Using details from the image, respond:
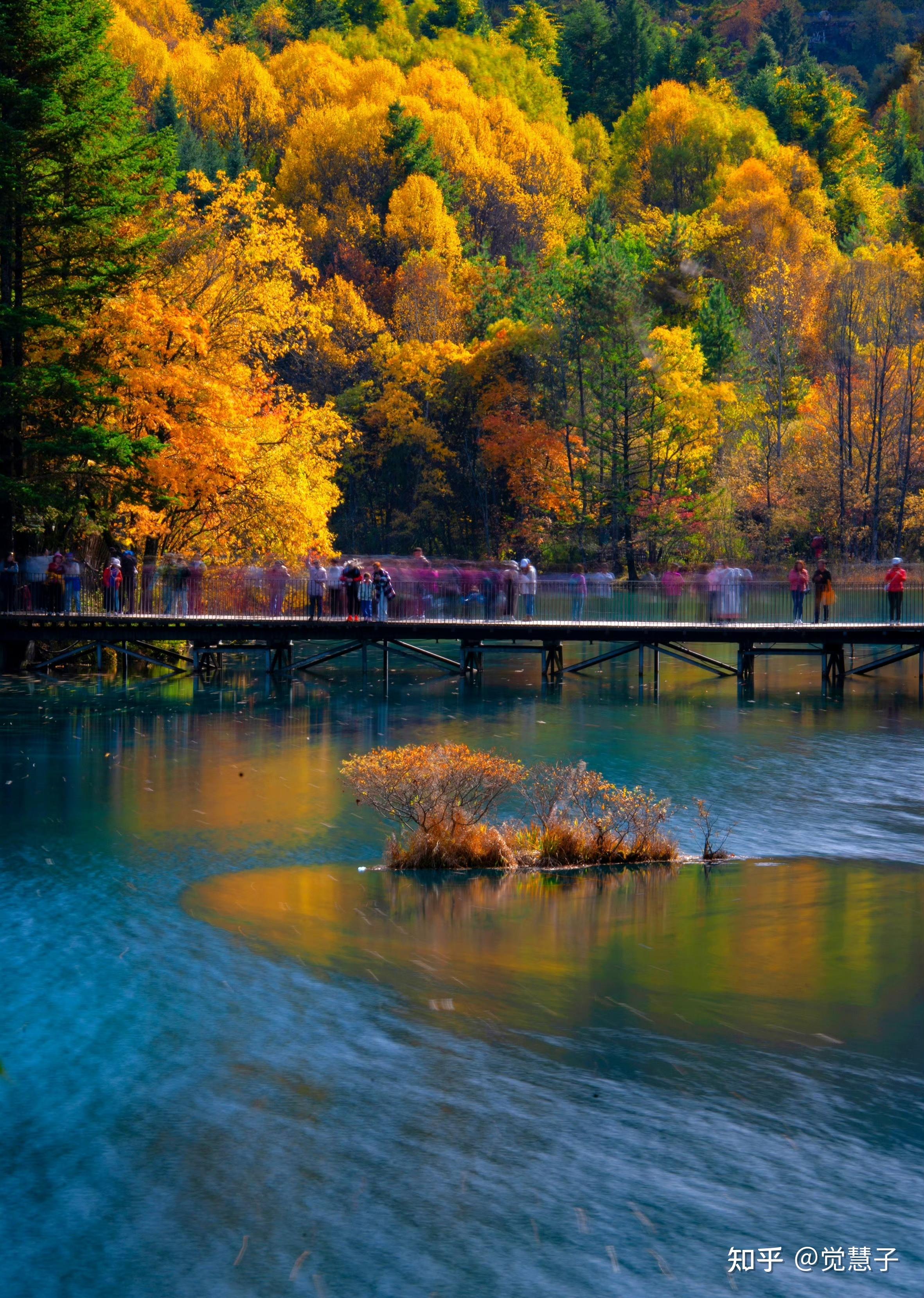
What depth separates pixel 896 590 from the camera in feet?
141

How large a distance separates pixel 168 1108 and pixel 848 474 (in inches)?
2292

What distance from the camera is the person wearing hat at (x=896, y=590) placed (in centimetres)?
4288

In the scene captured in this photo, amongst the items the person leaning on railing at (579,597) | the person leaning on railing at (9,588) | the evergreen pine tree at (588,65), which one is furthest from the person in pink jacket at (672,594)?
the evergreen pine tree at (588,65)

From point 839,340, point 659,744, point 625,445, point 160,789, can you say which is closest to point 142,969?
point 160,789

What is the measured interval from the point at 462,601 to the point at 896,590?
12311 mm

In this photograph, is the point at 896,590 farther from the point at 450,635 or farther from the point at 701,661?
the point at 450,635

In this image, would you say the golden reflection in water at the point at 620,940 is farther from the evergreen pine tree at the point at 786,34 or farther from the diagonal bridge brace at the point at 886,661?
the evergreen pine tree at the point at 786,34

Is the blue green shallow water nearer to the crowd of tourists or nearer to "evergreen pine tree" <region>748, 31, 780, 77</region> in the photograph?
the crowd of tourists

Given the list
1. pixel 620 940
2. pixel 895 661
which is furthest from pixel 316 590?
pixel 620 940

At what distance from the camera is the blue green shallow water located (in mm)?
10203

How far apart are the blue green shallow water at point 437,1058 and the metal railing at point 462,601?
17702 millimetres

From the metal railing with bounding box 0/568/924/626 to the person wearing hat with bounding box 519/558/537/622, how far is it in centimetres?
4

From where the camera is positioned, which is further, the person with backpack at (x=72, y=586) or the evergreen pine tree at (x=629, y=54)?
the evergreen pine tree at (x=629, y=54)

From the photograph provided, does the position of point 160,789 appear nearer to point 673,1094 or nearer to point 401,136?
point 673,1094
